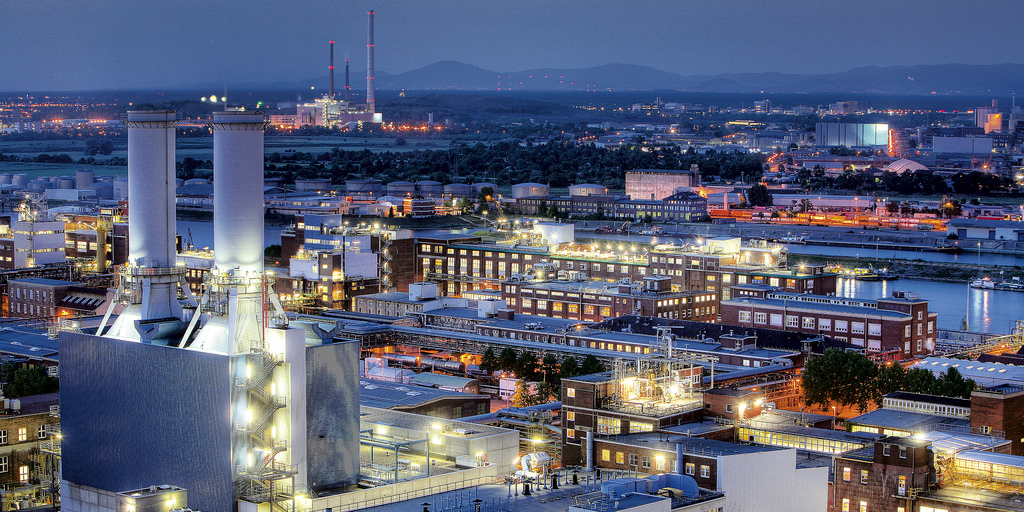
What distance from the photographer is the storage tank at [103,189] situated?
212 feet

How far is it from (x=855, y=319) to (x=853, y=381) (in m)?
6.52

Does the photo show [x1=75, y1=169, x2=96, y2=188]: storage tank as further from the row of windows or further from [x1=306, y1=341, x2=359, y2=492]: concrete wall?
[x1=306, y1=341, x2=359, y2=492]: concrete wall

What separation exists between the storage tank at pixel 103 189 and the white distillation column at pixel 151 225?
1979 inches

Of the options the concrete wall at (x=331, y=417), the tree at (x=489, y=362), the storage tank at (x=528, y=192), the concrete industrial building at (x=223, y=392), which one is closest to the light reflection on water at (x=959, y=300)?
the tree at (x=489, y=362)

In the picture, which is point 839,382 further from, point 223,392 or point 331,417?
point 223,392

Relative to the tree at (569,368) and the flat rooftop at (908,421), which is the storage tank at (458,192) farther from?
the flat rooftop at (908,421)

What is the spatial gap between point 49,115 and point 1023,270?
3852 cm

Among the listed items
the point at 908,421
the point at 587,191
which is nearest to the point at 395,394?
the point at 908,421

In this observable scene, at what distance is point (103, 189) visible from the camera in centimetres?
6569

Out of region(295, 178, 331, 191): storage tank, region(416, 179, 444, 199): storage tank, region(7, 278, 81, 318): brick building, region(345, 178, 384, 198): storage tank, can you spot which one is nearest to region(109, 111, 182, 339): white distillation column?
region(7, 278, 81, 318): brick building

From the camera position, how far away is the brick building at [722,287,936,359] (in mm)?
26156

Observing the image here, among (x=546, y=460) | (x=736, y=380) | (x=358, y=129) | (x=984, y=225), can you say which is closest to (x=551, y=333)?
(x=736, y=380)

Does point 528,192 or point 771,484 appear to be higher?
point 528,192

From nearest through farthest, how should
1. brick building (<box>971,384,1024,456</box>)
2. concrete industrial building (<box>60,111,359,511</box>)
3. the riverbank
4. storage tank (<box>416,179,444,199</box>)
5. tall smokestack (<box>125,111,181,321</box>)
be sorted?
1. concrete industrial building (<box>60,111,359,511</box>)
2. tall smokestack (<box>125,111,181,321</box>)
3. brick building (<box>971,384,1024,456</box>)
4. the riverbank
5. storage tank (<box>416,179,444,199</box>)
